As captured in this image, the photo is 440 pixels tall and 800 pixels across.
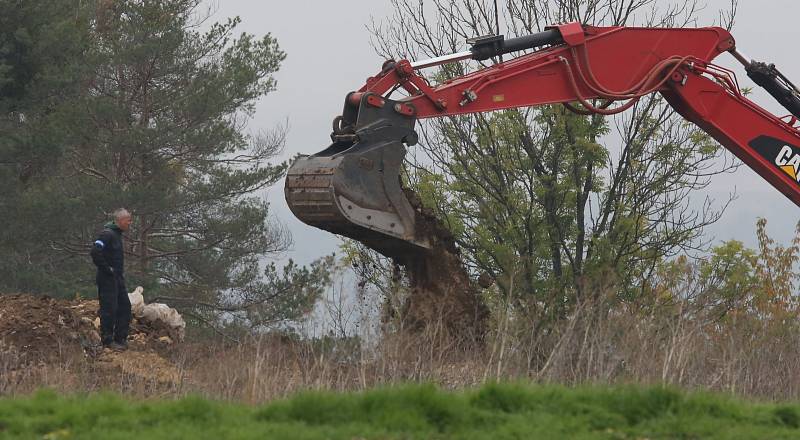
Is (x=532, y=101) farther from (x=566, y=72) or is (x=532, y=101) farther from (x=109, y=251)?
(x=109, y=251)

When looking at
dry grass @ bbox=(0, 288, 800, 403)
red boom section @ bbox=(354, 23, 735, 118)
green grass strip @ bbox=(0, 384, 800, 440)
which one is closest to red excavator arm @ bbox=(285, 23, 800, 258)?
red boom section @ bbox=(354, 23, 735, 118)

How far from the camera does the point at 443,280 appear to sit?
12633 millimetres

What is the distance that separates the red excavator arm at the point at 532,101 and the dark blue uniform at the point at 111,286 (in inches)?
88.6

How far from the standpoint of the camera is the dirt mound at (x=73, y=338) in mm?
11930

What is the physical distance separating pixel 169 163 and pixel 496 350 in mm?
19302

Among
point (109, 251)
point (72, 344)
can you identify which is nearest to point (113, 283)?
point (109, 251)

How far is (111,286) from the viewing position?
494 inches

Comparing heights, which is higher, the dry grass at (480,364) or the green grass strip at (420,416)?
the dry grass at (480,364)

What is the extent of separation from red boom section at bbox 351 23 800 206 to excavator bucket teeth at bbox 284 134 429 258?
636 millimetres

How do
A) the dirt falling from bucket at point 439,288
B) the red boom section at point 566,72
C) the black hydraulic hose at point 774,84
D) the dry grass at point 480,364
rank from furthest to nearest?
1. the black hydraulic hose at point 774,84
2. the dirt falling from bucket at point 439,288
3. the red boom section at point 566,72
4. the dry grass at point 480,364

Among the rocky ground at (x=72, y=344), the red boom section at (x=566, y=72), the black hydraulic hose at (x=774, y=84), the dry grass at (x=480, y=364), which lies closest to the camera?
the dry grass at (x=480, y=364)

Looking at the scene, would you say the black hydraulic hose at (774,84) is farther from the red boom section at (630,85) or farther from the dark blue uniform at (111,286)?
the dark blue uniform at (111,286)

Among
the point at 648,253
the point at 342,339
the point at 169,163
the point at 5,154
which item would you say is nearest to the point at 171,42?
the point at 169,163

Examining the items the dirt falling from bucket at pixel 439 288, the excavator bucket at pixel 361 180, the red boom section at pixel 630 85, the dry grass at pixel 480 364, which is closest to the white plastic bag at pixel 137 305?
the dry grass at pixel 480 364
